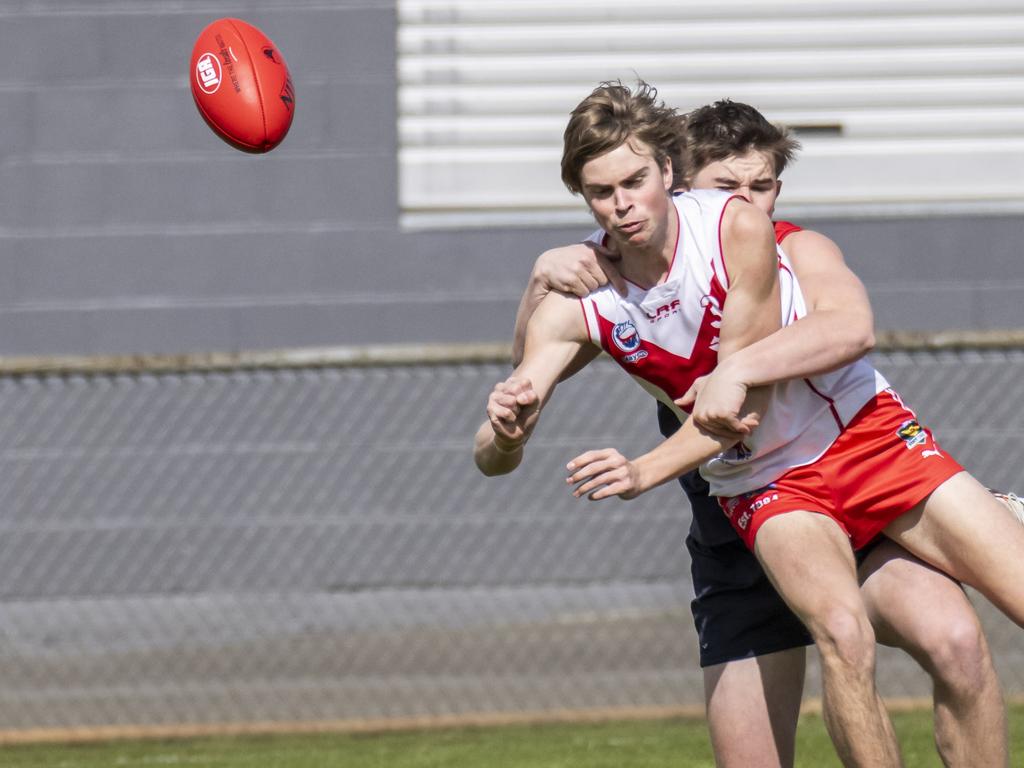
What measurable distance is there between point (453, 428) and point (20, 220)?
103 inches

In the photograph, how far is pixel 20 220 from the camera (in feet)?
26.3

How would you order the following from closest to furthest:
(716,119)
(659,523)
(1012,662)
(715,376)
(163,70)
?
(715,376), (716,119), (1012,662), (659,523), (163,70)

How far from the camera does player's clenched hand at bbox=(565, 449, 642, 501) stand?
10.8ft

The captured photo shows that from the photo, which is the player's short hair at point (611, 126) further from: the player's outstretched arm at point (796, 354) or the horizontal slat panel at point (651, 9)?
the horizontal slat panel at point (651, 9)

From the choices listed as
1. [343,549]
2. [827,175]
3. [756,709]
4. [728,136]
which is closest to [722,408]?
[728,136]

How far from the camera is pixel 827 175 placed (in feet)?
26.7

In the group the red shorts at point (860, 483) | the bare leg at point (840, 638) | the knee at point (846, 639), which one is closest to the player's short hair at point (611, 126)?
the red shorts at point (860, 483)

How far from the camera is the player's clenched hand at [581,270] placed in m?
3.69

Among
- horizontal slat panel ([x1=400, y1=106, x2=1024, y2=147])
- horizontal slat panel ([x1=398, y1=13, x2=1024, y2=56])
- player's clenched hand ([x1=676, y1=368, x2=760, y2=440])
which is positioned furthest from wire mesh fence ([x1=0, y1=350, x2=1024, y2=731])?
player's clenched hand ([x1=676, y1=368, x2=760, y2=440])

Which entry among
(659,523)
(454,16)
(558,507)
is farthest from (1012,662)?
(454,16)

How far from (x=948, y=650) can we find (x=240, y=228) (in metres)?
5.34

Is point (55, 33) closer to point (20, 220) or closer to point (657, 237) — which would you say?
point (20, 220)

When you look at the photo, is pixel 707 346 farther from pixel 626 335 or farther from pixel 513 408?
pixel 513 408

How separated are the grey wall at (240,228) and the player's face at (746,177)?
4037 millimetres
